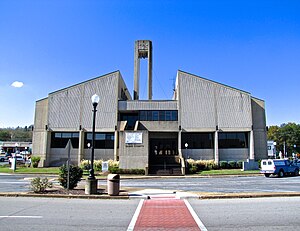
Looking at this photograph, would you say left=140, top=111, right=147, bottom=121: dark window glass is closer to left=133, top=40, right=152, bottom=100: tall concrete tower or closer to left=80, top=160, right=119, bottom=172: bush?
left=80, top=160, right=119, bottom=172: bush

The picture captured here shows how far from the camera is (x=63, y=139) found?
38250 millimetres

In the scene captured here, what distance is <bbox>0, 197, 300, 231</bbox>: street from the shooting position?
681 centimetres

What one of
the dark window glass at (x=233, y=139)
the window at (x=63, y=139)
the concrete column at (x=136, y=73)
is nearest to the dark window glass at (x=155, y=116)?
the dark window glass at (x=233, y=139)

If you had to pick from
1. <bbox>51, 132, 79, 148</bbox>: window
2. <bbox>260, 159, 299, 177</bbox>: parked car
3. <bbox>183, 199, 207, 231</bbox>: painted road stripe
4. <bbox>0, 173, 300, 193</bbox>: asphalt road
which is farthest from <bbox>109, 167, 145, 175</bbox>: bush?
<bbox>183, 199, 207, 231</bbox>: painted road stripe

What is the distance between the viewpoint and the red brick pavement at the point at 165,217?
6770 mm

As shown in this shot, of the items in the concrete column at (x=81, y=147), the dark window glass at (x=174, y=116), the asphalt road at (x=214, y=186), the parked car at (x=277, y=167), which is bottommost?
the asphalt road at (x=214, y=186)

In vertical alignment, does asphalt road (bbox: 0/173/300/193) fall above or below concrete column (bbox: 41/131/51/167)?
below

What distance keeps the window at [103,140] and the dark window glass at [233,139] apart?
1581 cm

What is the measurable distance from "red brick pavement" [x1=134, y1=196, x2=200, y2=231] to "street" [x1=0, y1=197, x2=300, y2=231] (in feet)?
1.24

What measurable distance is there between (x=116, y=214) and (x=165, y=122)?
29.4 metres

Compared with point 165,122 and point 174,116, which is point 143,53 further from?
point 165,122

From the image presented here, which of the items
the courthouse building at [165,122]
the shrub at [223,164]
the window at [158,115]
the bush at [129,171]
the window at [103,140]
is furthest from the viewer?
the window at [158,115]

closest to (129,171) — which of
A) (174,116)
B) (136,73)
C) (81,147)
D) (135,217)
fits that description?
(81,147)

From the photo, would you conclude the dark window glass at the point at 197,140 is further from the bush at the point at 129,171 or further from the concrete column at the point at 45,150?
the concrete column at the point at 45,150
